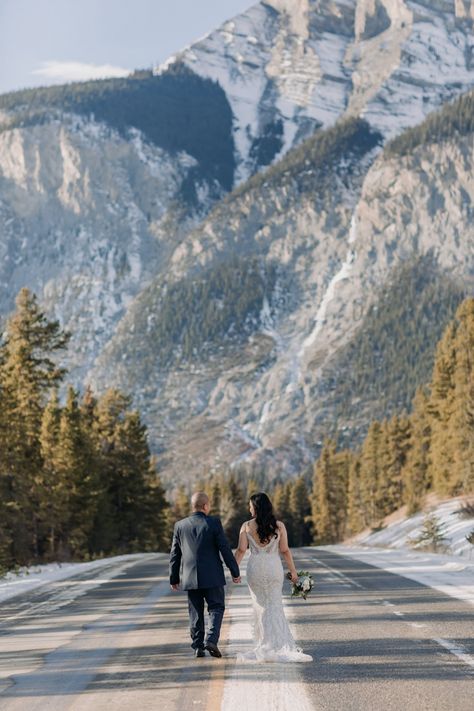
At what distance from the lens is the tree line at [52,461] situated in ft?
138

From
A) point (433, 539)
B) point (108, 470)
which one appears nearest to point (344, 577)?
point (433, 539)

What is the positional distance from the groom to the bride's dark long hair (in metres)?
0.46

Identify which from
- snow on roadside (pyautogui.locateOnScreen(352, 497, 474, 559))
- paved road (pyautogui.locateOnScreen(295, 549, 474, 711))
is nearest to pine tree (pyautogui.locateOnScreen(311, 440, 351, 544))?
snow on roadside (pyautogui.locateOnScreen(352, 497, 474, 559))

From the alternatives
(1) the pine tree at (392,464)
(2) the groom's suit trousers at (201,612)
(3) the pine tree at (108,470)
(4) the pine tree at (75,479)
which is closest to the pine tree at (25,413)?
(4) the pine tree at (75,479)

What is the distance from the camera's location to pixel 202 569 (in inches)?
486

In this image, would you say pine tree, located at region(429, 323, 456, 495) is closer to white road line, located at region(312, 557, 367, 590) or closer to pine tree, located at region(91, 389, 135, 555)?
pine tree, located at region(91, 389, 135, 555)

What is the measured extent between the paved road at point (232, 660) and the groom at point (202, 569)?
1.50ft

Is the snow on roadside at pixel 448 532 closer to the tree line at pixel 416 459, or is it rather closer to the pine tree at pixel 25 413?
the tree line at pixel 416 459

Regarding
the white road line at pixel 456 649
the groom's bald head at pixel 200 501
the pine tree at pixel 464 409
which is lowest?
the white road line at pixel 456 649

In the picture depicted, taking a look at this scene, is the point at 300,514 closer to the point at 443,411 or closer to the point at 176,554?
the point at 443,411

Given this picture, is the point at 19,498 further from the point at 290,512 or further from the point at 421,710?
the point at 290,512

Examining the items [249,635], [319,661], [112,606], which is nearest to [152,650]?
[249,635]

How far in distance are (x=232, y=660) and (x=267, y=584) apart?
95cm

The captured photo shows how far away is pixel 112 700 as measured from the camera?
32.4ft
